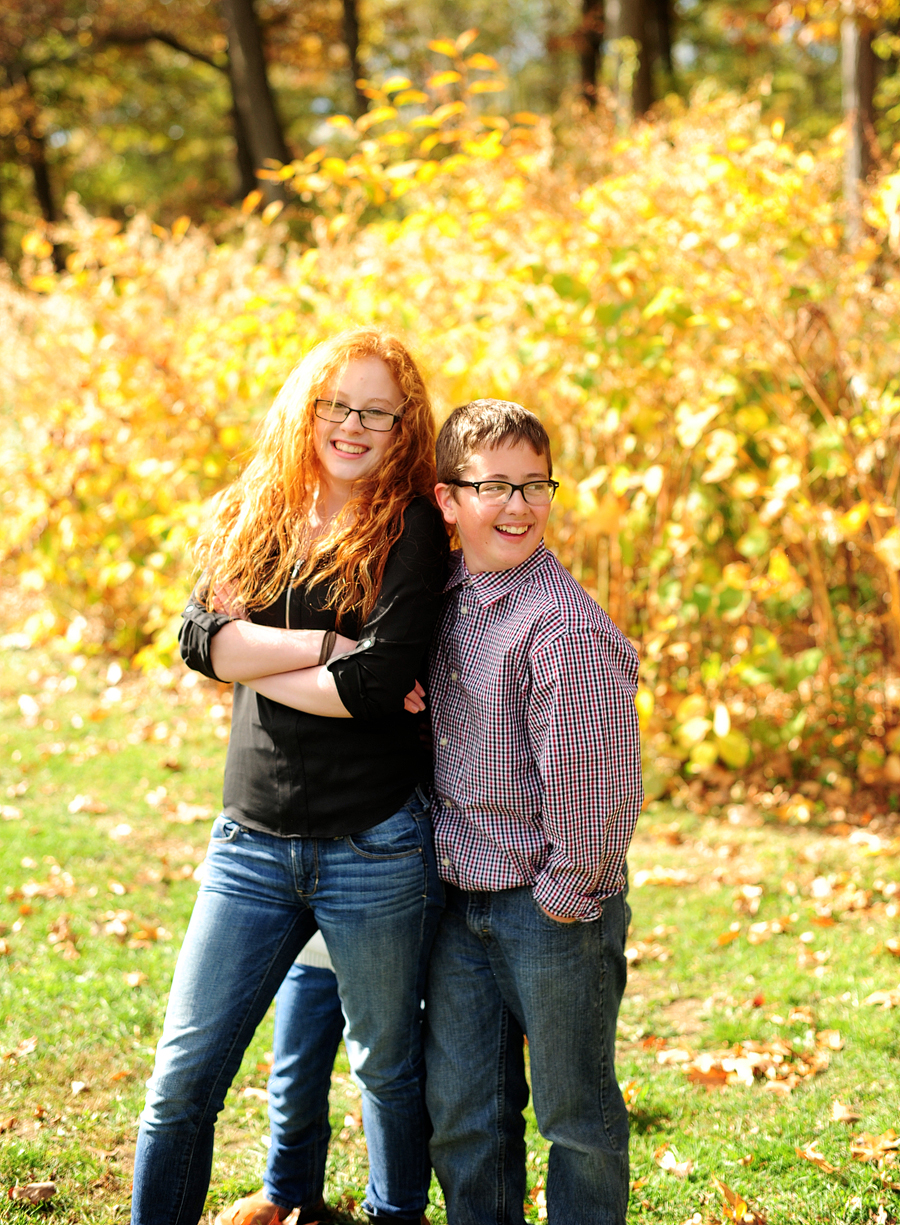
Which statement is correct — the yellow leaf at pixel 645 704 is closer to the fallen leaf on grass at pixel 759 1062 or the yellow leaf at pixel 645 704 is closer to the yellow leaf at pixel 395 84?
the fallen leaf on grass at pixel 759 1062

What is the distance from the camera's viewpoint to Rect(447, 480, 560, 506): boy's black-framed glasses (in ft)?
6.38

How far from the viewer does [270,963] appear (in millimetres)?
1976

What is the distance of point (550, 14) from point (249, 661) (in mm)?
26377

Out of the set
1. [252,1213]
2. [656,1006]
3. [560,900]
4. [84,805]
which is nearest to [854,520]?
[656,1006]

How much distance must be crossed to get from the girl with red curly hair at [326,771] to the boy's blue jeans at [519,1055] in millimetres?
74

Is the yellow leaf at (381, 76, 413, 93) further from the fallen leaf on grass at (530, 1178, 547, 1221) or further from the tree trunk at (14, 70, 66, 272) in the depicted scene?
the tree trunk at (14, 70, 66, 272)

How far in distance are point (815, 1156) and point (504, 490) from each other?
174 cm

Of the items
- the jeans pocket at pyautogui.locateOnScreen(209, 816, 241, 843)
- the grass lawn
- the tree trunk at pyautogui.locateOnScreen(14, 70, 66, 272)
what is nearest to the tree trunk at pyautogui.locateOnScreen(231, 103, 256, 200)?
the tree trunk at pyautogui.locateOnScreen(14, 70, 66, 272)

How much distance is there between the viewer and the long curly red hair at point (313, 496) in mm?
2021

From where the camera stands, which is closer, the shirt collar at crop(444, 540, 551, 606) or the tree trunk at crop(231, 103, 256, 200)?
the shirt collar at crop(444, 540, 551, 606)

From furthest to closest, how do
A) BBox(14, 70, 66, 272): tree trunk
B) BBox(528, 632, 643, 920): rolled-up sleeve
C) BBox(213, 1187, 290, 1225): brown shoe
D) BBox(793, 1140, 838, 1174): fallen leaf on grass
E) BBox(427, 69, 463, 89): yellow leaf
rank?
BBox(14, 70, 66, 272): tree trunk
BBox(427, 69, 463, 89): yellow leaf
BBox(793, 1140, 838, 1174): fallen leaf on grass
BBox(213, 1187, 290, 1225): brown shoe
BBox(528, 632, 643, 920): rolled-up sleeve

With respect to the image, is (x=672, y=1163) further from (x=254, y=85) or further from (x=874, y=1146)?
(x=254, y=85)

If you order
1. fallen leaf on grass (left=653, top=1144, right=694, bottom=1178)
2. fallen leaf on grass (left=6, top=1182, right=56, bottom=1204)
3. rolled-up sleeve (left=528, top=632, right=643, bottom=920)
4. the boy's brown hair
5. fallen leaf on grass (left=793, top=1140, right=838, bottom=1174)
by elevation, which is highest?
the boy's brown hair

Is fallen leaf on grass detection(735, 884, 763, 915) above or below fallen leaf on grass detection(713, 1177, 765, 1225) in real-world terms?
above
